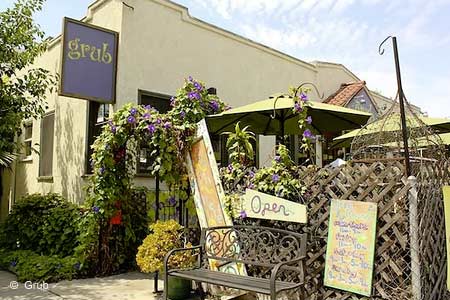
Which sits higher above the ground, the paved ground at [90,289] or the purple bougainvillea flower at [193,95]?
the purple bougainvillea flower at [193,95]

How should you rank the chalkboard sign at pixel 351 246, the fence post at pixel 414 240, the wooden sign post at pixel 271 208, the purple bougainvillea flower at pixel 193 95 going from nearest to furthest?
the fence post at pixel 414 240 → the chalkboard sign at pixel 351 246 → the wooden sign post at pixel 271 208 → the purple bougainvillea flower at pixel 193 95

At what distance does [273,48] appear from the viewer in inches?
425

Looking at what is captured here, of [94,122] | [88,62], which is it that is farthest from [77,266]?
[88,62]

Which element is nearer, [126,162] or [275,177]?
[275,177]

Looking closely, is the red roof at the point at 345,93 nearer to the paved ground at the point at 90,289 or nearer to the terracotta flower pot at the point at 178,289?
the paved ground at the point at 90,289

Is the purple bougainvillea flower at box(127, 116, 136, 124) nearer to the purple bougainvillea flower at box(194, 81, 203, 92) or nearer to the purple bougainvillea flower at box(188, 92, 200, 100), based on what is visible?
the purple bougainvillea flower at box(188, 92, 200, 100)

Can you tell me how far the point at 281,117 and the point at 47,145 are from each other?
21.2ft

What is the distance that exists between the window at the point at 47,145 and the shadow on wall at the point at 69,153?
2.19 feet

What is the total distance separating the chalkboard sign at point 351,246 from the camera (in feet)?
12.4

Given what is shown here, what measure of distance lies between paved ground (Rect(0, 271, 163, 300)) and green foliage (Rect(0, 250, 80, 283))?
14 centimetres

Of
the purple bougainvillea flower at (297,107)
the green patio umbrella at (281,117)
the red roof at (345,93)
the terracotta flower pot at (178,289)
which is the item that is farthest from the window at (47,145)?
the red roof at (345,93)

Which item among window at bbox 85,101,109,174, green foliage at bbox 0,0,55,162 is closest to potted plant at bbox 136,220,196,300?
window at bbox 85,101,109,174

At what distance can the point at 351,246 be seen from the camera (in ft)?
12.9

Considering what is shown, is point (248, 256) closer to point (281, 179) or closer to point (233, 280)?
point (233, 280)
